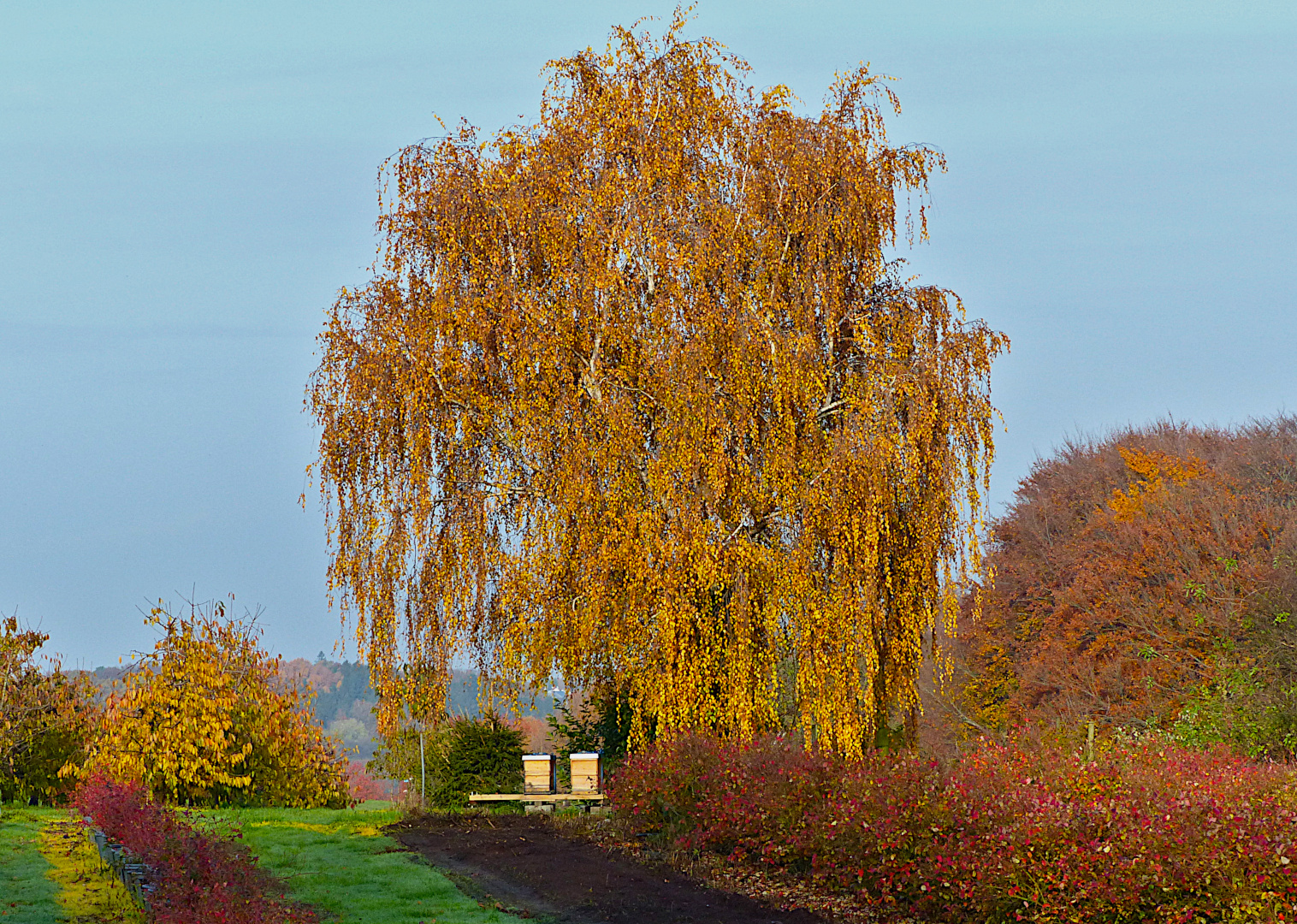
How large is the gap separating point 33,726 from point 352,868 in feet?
31.2

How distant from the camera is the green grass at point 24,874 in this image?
9977 mm

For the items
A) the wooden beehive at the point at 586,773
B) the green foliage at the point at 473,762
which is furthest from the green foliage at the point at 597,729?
the green foliage at the point at 473,762

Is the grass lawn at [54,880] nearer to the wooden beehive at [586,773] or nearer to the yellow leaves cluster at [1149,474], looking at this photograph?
the wooden beehive at [586,773]

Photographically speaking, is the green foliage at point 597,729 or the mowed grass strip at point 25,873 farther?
the green foliage at point 597,729

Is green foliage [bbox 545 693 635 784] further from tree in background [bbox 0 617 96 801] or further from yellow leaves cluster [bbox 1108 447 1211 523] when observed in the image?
yellow leaves cluster [bbox 1108 447 1211 523]

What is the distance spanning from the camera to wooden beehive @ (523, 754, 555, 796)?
55.3 feet

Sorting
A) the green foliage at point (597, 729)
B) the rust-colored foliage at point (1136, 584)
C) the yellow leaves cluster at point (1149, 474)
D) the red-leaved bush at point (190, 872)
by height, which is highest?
the yellow leaves cluster at point (1149, 474)

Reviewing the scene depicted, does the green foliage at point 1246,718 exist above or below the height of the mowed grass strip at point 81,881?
above

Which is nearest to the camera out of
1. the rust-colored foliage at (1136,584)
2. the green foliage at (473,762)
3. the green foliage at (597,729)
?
the green foliage at (473,762)

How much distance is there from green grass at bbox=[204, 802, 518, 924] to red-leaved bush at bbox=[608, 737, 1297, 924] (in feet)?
9.06

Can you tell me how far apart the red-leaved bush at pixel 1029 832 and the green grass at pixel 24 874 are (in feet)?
19.2

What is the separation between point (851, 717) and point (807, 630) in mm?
1246

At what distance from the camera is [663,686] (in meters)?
14.9

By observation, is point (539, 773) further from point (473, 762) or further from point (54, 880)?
point (54, 880)
